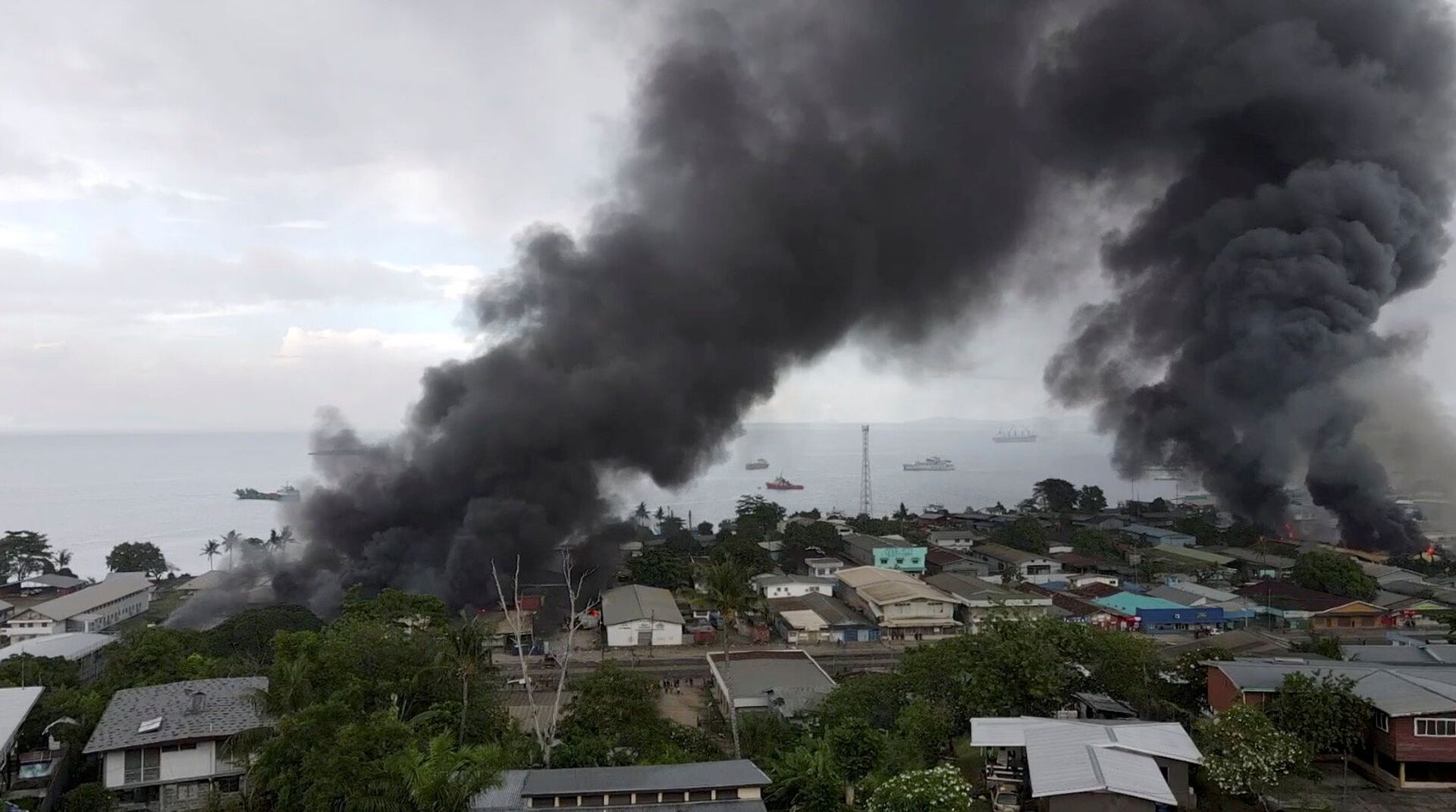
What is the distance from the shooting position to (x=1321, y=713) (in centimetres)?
1511

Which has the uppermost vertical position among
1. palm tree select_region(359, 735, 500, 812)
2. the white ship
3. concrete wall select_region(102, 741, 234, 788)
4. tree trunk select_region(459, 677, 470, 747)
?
the white ship

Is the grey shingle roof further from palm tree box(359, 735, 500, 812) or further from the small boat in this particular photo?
the small boat

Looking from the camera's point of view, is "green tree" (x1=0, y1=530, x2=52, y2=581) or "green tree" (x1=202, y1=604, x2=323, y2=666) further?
"green tree" (x1=0, y1=530, x2=52, y2=581)

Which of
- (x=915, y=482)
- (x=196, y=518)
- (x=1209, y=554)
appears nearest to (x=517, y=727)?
(x=1209, y=554)

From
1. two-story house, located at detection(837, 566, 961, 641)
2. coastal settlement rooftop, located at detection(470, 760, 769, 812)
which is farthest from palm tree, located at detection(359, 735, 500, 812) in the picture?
two-story house, located at detection(837, 566, 961, 641)

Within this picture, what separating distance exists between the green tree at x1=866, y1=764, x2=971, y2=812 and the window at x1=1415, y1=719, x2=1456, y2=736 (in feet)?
26.6

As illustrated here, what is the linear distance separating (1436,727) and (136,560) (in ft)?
→ 181

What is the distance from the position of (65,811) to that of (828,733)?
1214 cm

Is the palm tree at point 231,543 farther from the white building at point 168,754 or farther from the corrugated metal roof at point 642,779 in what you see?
the corrugated metal roof at point 642,779

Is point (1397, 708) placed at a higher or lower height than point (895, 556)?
higher

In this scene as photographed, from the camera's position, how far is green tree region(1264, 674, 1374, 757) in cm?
1505

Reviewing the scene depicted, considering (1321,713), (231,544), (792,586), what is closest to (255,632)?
(792,586)

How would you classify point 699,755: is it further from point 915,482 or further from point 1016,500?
point 915,482

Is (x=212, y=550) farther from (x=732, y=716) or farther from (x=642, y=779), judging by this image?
(x=642, y=779)
